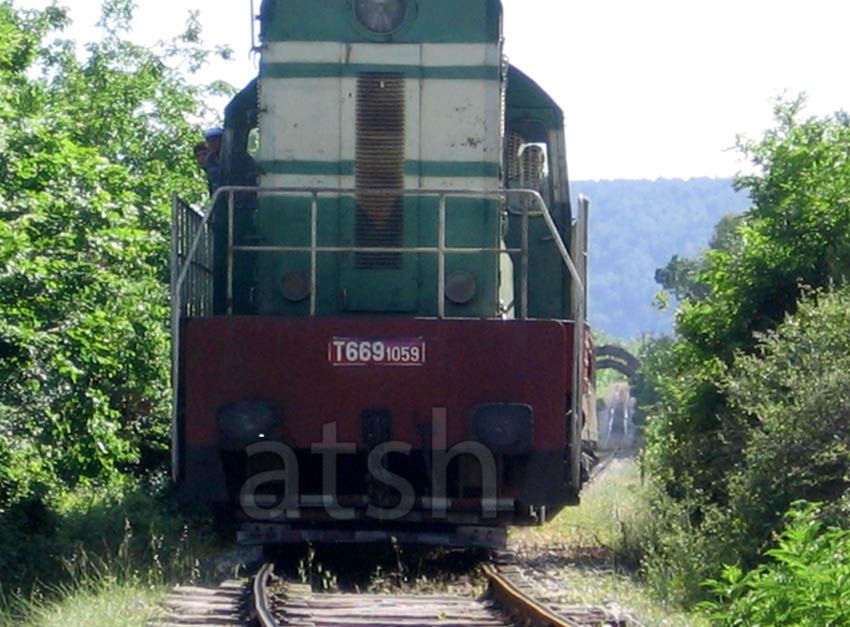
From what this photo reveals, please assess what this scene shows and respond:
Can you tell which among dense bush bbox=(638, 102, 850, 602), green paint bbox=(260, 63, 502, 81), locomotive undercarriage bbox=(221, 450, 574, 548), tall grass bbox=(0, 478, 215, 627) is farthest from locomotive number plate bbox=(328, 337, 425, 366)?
dense bush bbox=(638, 102, 850, 602)

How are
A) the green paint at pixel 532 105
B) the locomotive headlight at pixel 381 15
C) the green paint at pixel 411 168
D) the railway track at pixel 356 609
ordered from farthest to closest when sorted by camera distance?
the green paint at pixel 532 105
the locomotive headlight at pixel 381 15
the green paint at pixel 411 168
the railway track at pixel 356 609

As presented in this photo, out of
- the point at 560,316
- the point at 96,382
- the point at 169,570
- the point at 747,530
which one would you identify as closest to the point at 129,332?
the point at 96,382

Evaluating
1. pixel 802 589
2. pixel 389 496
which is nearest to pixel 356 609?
pixel 389 496

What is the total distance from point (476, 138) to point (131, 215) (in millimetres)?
3244

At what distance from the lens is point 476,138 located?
402 inches

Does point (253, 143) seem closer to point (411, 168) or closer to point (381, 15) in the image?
point (381, 15)

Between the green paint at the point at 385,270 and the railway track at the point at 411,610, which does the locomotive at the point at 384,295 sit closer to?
the green paint at the point at 385,270

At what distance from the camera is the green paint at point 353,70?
33.5ft

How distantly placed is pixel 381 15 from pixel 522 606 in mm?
4322

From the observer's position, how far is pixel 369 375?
30.7 feet

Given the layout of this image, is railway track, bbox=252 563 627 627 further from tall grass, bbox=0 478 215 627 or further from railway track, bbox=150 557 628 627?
tall grass, bbox=0 478 215 627

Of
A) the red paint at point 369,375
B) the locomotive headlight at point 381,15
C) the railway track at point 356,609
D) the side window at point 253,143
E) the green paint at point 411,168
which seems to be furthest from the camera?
the side window at point 253,143

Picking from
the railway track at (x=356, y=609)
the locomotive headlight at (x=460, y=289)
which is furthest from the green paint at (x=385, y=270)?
the railway track at (x=356, y=609)

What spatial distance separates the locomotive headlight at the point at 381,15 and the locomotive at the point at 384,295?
1 centimetres
